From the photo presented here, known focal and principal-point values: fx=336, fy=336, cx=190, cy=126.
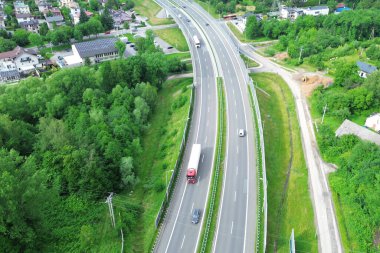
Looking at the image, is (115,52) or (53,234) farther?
(115,52)

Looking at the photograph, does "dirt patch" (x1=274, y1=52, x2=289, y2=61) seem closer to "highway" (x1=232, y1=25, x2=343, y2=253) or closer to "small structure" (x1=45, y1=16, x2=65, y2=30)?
"highway" (x1=232, y1=25, x2=343, y2=253)

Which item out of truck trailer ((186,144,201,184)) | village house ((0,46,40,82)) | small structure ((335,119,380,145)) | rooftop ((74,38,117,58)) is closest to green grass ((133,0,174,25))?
rooftop ((74,38,117,58))

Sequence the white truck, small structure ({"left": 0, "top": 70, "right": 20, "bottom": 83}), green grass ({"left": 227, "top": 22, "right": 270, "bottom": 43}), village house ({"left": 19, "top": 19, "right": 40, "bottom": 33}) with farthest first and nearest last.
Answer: village house ({"left": 19, "top": 19, "right": 40, "bottom": 33}), green grass ({"left": 227, "top": 22, "right": 270, "bottom": 43}), the white truck, small structure ({"left": 0, "top": 70, "right": 20, "bottom": 83})

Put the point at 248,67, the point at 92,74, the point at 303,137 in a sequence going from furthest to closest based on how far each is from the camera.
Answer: the point at 248,67 < the point at 92,74 < the point at 303,137

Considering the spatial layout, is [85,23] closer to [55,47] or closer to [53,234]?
[55,47]

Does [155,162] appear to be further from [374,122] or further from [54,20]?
[54,20]

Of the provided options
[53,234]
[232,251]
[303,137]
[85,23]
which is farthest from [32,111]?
[85,23]
